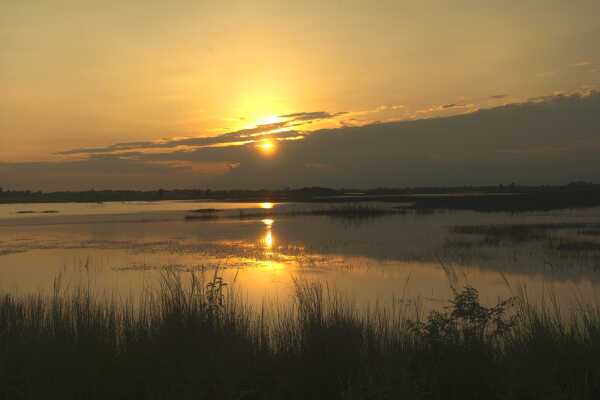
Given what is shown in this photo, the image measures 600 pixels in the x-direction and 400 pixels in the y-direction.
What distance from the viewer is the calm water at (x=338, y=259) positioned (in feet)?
46.5

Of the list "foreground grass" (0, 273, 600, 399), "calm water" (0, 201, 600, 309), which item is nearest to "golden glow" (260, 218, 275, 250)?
"calm water" (0, 201, 600, 309)

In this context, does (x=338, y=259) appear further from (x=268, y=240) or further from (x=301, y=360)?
(x=301, y=360)

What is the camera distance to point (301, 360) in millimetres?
6727

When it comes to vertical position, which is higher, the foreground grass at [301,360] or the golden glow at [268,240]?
the foreground grass at [301,360]

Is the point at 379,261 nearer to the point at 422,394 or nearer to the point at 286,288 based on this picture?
the point at 286,288

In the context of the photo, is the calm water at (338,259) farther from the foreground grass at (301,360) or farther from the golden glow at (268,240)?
the foreground grass at (301,360)

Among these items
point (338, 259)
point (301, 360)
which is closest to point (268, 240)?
point (338, 259)

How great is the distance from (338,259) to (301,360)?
12970mm

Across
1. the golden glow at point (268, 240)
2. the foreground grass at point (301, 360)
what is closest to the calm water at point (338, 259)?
the golden glow at point (268, 240)

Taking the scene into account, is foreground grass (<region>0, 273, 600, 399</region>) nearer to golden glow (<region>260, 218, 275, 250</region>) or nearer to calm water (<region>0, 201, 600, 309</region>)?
calm water (<region>0, 201, 600, 309</region>)

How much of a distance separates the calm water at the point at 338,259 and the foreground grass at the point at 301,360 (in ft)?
7.00

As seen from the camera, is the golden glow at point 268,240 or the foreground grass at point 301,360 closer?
the foreground grass at point 301,360

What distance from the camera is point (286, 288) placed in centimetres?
1430

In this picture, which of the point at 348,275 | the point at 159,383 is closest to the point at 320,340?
the point at 159,383
